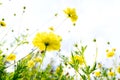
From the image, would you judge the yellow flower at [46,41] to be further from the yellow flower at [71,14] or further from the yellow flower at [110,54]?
the yellow flower at [110,54]

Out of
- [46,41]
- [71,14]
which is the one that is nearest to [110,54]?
[71,14]

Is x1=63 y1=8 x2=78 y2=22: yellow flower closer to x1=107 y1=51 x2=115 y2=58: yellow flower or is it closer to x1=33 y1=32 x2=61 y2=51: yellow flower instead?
x1=33 y1=32 x2=61 y2=51: yellow flower

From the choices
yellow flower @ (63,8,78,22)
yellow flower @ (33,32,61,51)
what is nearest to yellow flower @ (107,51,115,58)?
yellow flower @ (63,8,78,22)

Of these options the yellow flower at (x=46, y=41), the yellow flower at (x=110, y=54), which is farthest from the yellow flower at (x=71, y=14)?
the yellow flower at (x=110, y=54)

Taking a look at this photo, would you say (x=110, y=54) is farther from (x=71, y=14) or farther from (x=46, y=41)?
(x=46, y=41)

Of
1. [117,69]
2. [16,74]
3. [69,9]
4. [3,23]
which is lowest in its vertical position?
[117,69]

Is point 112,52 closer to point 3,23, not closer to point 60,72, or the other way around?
point 3,23

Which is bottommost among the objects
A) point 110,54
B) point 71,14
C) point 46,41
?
point 110,54

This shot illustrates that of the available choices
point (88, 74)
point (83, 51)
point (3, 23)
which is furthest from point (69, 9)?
point (88, 74)

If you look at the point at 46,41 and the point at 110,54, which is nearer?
the point at 46,41

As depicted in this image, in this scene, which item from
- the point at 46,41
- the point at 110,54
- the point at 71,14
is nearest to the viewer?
the point at 46,41
